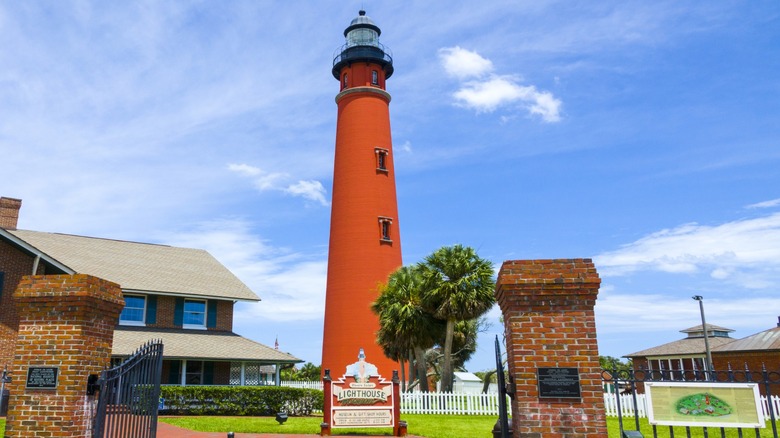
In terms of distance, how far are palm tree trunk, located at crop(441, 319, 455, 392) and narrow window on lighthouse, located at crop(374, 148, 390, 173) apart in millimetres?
10416

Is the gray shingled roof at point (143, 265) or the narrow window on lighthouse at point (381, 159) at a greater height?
the narrow window on lighthouse at point (381, 159)

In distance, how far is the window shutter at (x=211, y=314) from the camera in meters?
28.0

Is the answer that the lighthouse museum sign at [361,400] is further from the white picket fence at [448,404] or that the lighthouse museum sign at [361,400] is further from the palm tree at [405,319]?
the palm tree at [405,319]

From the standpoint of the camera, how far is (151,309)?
86.7ft

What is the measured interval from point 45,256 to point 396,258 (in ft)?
57.5

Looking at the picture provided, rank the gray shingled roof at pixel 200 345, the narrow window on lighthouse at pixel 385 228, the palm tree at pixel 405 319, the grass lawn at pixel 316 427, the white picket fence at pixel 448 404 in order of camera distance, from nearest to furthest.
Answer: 1. the grass lawn at pixel 316 427
2. the gray shingled roof at pixel 200 345
3. the white picket fence at pixel 448 404
4. the palm tree at pixel 405 319
5. the narrow window on lighthouse at pixel 385 228

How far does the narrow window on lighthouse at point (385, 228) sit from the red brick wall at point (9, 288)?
16346 mm

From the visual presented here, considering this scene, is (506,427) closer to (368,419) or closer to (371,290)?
(368,419)

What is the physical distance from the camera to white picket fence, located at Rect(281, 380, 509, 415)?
26625 millimetres

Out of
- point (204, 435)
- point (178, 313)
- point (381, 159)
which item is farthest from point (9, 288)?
point (381, 159)

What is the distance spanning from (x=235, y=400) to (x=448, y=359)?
9.77 meters

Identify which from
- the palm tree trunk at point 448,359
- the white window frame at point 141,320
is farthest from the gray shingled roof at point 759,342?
the white window frame at point 141,320

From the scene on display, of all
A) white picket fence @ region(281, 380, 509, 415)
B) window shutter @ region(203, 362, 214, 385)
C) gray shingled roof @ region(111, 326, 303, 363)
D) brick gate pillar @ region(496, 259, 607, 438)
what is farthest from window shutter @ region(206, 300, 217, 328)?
brick gate pillar @ region(496, 259, 607, 438)

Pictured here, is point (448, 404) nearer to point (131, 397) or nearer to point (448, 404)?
point (448, 404)
